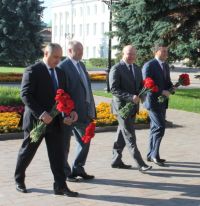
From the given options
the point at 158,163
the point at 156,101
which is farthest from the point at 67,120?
the point at 158,163

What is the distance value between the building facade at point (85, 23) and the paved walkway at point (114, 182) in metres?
66.2

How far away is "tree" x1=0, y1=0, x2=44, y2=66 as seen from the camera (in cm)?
4416

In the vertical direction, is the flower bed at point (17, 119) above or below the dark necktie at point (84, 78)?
below

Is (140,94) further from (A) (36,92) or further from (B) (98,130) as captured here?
(B) (98,130)

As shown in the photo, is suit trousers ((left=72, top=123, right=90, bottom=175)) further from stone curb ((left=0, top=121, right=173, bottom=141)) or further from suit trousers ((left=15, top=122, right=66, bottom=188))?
stone curb ((left=0, top=121, right=173, bottom=141))

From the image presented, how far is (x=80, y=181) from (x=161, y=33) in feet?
41.0

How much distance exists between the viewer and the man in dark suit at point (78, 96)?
21.7ft

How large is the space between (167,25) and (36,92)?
13.3 meters

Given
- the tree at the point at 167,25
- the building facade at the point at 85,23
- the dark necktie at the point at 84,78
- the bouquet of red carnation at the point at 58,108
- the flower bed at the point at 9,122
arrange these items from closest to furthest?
the bouquet of red carnation at the point at 58,108
the dark necktie at the point at 84,78
the flower bed at the point at 9,122
the tree at the point at 167,25
the building facade at the point at 85,23

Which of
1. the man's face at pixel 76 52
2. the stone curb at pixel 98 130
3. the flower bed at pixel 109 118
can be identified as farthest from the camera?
the flower bed at pixel 109 118

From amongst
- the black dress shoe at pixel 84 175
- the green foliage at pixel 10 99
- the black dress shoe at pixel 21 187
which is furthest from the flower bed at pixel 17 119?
the black dress shoe at pixel 21 187

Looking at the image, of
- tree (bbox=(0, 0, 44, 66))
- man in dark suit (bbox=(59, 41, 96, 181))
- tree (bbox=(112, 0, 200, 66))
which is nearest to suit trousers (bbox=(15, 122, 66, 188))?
man in dark suit (bbox=(59, 41, 96, 181))

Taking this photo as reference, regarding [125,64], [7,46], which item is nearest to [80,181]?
[125,64]

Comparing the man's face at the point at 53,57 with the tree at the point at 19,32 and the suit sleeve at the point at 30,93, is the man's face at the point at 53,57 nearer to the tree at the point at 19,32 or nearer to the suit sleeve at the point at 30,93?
the suit sleeve at the point at 30,93
